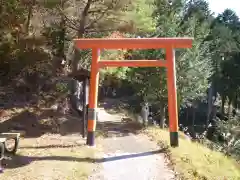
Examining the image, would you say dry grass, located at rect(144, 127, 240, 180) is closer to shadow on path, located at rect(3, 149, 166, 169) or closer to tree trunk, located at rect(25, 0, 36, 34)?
shadow on path, located at rect(3, 149, 166, 169)

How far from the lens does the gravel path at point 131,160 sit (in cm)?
804

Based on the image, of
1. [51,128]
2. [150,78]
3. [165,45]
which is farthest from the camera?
[150,78]

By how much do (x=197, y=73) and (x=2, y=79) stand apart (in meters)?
9.53

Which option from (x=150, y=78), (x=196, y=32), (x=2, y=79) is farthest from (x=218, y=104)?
(x=2, y=79)

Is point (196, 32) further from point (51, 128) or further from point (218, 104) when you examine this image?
point (218, 104)

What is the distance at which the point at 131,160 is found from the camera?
9.30m

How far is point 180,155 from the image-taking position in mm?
Answer: 9797

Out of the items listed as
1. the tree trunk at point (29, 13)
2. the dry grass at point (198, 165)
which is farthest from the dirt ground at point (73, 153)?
the tree trunk at point (29, 13)

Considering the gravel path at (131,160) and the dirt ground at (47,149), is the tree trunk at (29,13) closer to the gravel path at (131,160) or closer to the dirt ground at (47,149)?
the dirt ground at (47,149)

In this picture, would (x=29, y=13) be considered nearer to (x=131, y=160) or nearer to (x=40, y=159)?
(x=40, y=159)

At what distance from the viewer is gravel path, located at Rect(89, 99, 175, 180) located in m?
8.04

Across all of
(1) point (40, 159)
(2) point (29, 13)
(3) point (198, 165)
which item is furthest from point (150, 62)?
(2) point (29, 13)

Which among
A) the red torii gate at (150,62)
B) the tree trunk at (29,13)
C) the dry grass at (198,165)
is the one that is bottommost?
the dry grass at (198,165)

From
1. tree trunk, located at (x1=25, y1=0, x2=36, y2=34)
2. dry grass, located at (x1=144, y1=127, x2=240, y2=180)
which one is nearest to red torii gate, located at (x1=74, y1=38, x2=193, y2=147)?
dry grass, located at (x1=144, y1=127, x2=240, y2=180)
